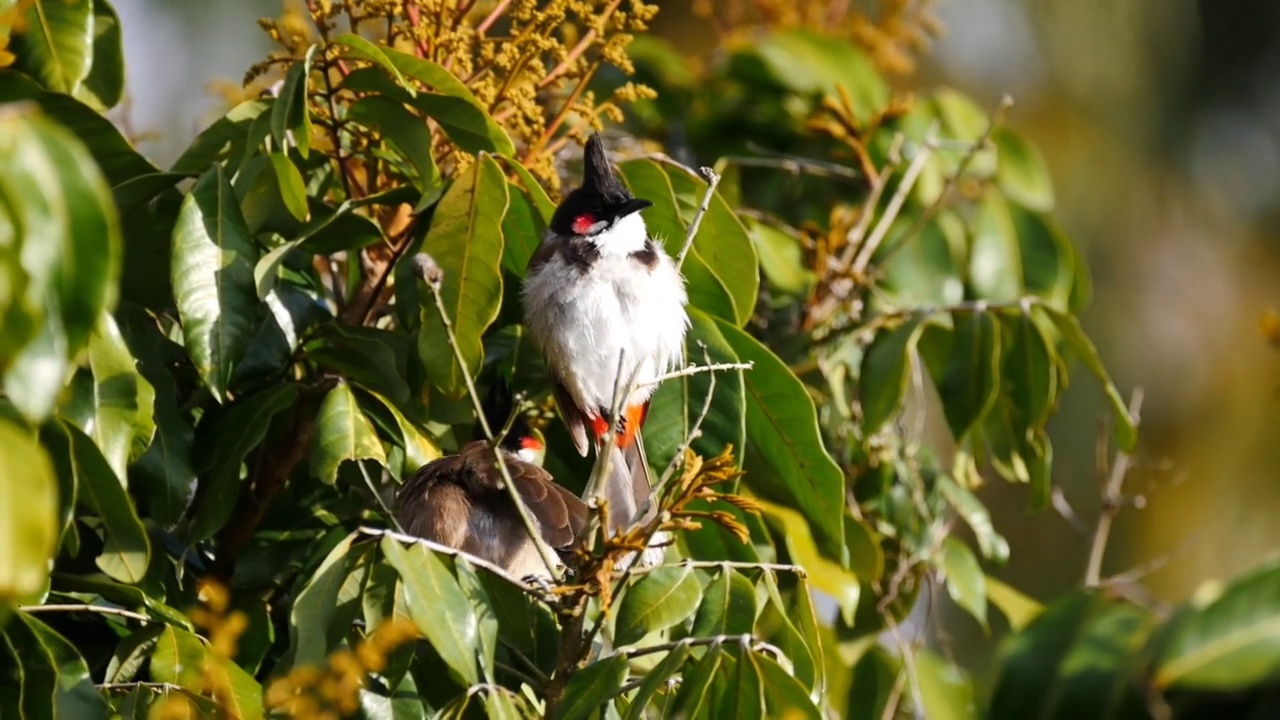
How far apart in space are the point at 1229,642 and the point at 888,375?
1427mm

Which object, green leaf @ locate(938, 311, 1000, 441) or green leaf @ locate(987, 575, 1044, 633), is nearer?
green leaf @ locate(938, 311, 1000, 441)

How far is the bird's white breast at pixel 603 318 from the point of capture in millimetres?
2602

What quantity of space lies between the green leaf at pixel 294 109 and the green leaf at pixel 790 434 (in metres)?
0.67

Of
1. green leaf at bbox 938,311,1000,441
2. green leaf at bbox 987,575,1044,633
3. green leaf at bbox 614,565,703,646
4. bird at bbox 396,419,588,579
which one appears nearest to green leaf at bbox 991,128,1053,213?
green leaf at bbox 987,575,1044,633

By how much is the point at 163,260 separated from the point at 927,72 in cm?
461

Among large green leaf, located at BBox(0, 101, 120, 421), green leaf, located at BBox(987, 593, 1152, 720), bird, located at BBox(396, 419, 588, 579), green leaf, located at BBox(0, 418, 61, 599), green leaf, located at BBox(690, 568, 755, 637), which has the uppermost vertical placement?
large green leaf, located at BBox(0, 101, 120, 421)

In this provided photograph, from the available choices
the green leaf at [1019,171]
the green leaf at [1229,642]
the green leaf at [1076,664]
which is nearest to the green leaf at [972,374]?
the green leaf at [1019,171]

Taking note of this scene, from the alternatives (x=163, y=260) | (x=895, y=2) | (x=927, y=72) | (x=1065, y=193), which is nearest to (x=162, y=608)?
(x=163, y=260)

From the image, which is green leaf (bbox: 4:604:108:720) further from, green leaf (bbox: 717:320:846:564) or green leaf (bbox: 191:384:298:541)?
green leaf (bbox: 717:320:846:564)

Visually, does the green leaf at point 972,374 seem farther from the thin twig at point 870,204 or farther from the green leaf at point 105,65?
the green leaf at point 105,65

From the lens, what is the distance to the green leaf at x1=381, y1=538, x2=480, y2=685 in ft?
5.09

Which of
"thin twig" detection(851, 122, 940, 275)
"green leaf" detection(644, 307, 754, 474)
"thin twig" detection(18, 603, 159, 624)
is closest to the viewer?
"thin twig" detection(18, 603, 159, 624)

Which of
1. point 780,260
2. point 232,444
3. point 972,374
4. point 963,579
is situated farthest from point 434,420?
point 963,579

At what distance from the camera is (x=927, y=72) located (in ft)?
20.4
